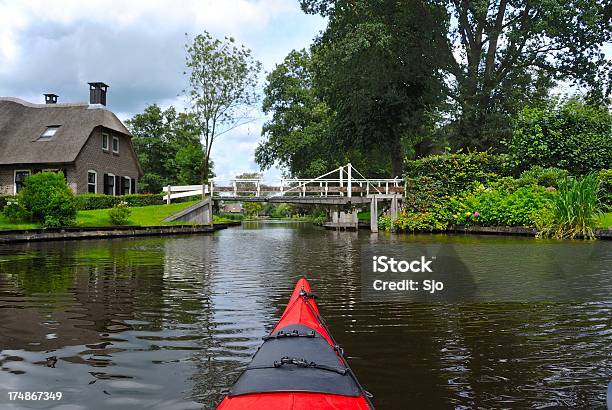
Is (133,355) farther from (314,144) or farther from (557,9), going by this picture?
(314,144)

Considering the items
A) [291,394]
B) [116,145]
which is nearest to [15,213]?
[116,145]

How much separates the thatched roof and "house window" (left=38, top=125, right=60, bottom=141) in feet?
0.55

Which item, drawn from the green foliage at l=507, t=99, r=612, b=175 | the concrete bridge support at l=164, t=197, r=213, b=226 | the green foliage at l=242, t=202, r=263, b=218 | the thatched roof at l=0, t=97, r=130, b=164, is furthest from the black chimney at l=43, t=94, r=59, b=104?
the green foliage at l=242, t=202, r=263, b=218

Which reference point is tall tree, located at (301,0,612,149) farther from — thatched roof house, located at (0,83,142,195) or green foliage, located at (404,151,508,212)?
thatched roof house, located at (0,83,142,195)

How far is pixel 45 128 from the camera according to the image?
113 ft

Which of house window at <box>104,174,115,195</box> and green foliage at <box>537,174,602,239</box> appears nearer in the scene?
green foliage at <box>537,174,602,239</box>

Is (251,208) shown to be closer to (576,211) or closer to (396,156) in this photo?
(396,156)

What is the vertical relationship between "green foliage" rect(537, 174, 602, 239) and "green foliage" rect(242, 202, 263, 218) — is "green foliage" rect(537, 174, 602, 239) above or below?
below

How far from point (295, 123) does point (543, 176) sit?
28553 millimetres

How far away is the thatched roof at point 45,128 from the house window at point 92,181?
2642 millimetres

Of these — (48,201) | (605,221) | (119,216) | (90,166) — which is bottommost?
(605,221)

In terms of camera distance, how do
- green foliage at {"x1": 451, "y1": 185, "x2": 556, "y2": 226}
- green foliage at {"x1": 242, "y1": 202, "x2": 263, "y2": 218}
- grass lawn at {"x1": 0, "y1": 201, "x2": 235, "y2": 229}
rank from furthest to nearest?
1. green foliage at {"x1": 242, "y1": 202, "x2": 263, "y2": 218}
2. grass lawn at {"x1": 0, "y1": 201, "x2": 235, "y2": 229}
3. green foliage at {"x1": 451, "y1": 185, "x2": 556, "y2": 226}

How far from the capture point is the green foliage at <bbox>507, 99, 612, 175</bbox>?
24.8 metres

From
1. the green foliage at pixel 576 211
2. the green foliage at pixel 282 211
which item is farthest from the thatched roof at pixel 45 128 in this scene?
the green foliage at pixel 282 211
